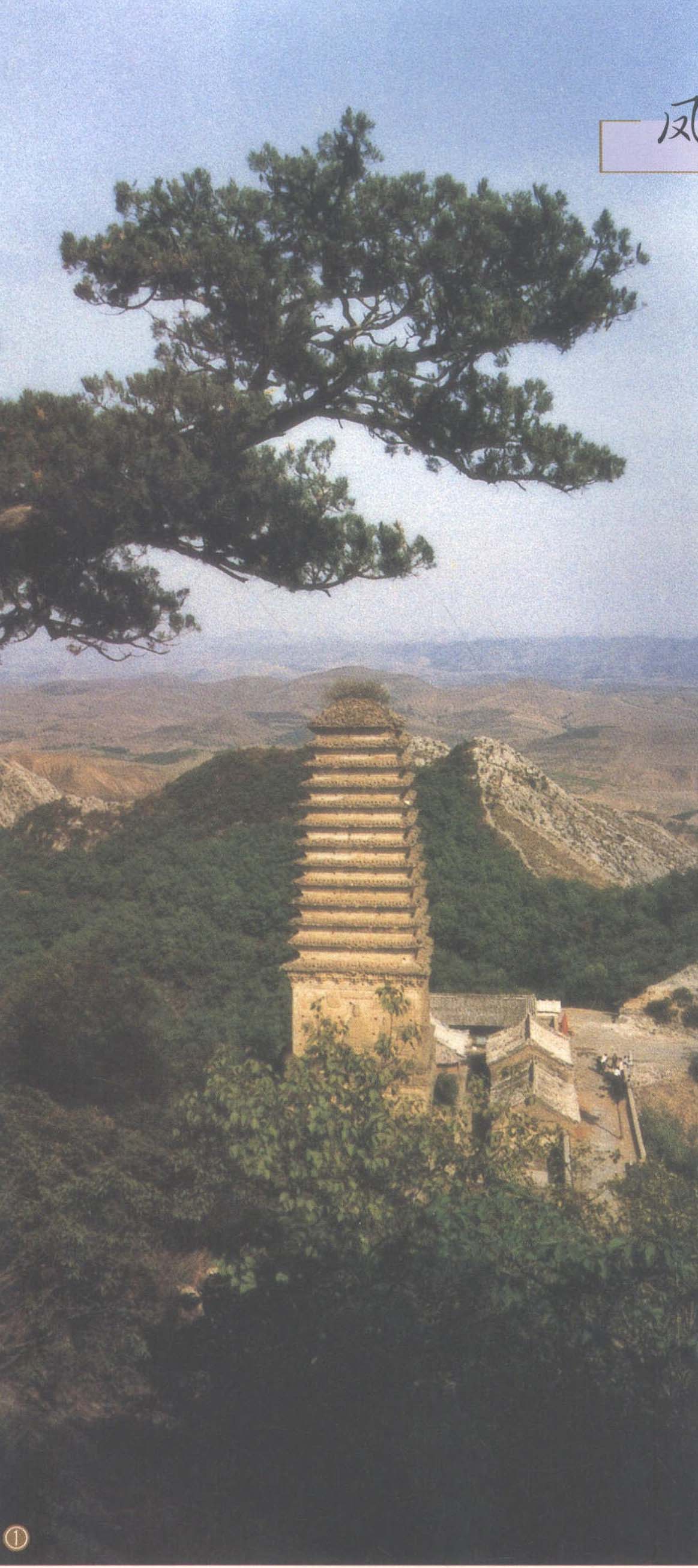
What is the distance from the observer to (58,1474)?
780 cm

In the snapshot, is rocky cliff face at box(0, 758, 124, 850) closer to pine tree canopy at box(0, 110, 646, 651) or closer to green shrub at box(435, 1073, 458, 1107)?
green shrub at box(435, 1073, 458, 1107)

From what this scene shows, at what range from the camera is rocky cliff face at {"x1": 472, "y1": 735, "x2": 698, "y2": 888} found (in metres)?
40.6

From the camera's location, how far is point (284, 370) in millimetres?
8617

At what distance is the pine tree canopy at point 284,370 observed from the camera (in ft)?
26.1

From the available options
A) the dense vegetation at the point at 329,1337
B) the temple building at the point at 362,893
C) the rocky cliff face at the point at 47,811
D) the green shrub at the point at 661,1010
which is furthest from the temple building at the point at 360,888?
the rocky cliff face at the point at 47,811

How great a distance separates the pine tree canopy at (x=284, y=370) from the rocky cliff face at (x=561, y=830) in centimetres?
2974

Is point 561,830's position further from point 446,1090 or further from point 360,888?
point 360,888

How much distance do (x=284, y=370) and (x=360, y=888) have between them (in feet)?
23.0

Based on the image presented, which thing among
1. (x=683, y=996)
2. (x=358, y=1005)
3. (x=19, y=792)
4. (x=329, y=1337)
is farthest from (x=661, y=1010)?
(x=19, y=792)

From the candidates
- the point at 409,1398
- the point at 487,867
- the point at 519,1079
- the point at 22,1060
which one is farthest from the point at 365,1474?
the point at 487,867

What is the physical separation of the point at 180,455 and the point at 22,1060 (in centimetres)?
1150

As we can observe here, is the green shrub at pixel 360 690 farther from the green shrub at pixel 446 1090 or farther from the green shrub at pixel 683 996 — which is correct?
the green shrub at pixel 683 996

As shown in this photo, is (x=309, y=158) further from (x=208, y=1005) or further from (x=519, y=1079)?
(x=208, y=1005)

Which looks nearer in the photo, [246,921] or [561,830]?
[246,921]
